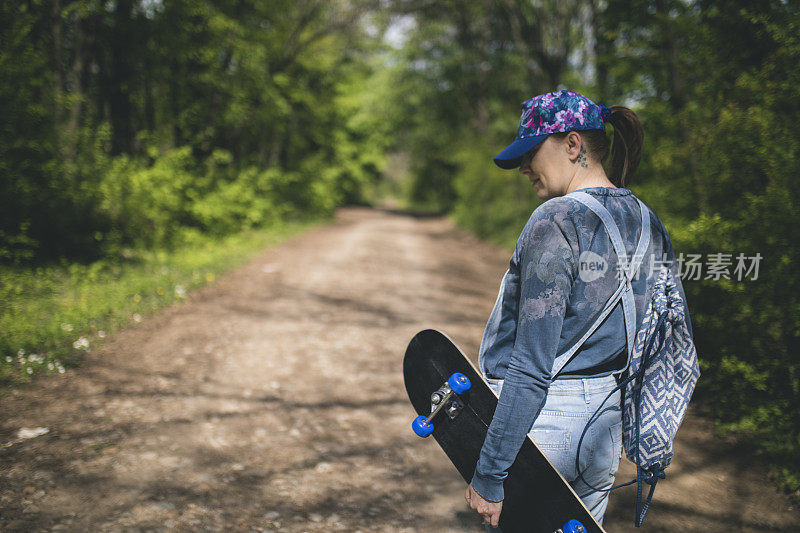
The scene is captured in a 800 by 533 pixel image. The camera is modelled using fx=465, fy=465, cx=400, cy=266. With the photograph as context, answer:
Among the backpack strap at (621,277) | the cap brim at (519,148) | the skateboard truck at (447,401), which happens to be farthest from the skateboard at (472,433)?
the cap brim at (519,148)

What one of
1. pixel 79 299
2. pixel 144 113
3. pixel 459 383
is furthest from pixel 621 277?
pixel 144 113

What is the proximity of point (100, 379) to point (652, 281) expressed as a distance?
4.64 m

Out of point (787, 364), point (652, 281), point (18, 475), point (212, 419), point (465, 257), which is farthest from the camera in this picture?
point (465, 257)

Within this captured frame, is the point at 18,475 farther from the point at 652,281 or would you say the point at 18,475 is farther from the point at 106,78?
the point at 106,78

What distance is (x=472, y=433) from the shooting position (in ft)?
5.47

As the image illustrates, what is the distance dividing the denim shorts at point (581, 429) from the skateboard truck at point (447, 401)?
0.14m

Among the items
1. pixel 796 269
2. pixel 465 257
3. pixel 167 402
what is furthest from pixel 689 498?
pixel 465 257

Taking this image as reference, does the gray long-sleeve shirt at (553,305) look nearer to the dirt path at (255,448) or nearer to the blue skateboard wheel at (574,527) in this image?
the blue skateboard wheel at (574,527)

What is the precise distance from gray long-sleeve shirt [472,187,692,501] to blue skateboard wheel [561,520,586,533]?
9.0 inches

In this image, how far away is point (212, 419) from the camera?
3.78 meters

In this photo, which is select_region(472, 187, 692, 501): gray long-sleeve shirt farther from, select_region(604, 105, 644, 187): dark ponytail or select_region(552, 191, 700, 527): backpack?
select_region(604, 105, 644, 187): dark ponytail

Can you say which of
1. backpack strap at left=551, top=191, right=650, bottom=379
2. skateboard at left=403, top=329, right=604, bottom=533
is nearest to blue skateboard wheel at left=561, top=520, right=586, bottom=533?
skateboard at left=403, top=329, right=604, bottom=533

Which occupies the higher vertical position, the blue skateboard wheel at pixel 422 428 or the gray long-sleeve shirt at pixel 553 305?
the gray long-sleeve shirt at pixel 553 305

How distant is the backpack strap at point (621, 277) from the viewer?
4.60 ft
